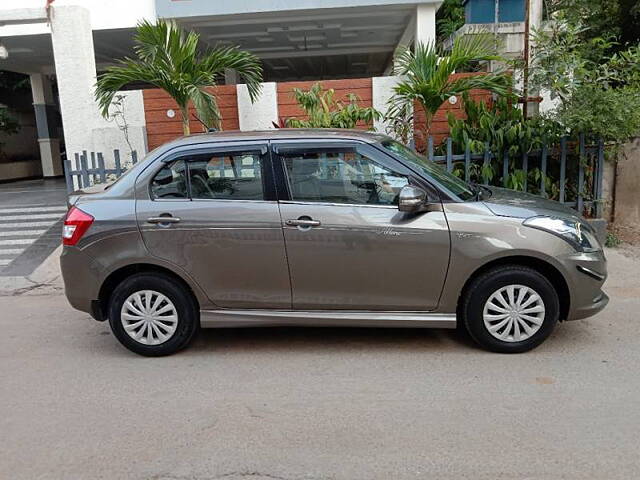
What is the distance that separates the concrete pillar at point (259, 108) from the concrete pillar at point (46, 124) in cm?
1155

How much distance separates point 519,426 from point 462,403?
40 centimetres

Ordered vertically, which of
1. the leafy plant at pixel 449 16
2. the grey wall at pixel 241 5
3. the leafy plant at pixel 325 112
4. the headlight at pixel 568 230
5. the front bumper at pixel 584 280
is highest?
the leafy plant at pixel 449 16

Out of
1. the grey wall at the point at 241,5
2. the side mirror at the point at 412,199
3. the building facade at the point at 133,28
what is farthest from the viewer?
the grey wall at the point at 241,5

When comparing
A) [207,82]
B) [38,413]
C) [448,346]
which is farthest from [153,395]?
[207,82]

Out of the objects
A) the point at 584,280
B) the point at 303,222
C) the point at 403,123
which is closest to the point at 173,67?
the point at 403,123

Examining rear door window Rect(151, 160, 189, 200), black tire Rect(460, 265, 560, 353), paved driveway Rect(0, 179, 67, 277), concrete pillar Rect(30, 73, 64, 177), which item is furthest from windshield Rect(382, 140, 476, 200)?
concrete pillar Rect(30, 73, 64, 177)

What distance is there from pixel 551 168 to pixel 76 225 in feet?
20.5

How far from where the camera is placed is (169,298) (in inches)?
176

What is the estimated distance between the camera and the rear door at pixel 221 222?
14.3ft

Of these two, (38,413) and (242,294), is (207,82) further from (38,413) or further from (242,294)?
(38,413)

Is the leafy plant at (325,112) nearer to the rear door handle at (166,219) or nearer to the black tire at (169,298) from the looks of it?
the rear door handle at (166,219)

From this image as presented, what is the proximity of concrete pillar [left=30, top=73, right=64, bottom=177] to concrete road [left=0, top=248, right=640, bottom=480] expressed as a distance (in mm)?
15264

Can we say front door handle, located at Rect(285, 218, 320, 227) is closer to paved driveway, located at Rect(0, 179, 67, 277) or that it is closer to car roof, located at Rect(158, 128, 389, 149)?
car roof, located at Rect(158, 128, 389, 149)

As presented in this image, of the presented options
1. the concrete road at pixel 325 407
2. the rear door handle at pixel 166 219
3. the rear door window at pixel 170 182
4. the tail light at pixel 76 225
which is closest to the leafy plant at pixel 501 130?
the concrete road at pixel 325 407
